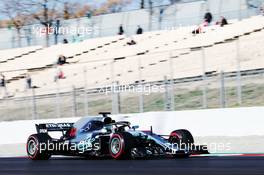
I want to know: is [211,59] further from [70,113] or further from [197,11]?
[197,11]

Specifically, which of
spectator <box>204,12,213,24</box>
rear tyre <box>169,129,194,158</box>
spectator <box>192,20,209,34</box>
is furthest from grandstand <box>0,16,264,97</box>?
rear tyre <box>169,129,194,158</box>

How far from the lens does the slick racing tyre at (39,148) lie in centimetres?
1527

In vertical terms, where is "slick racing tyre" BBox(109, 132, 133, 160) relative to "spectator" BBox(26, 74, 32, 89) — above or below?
below

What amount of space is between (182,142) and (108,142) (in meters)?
1.68

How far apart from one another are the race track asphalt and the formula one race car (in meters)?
0.44

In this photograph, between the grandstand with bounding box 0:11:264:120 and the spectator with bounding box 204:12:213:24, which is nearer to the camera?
the grandstand with bounding box 0:11:264:120

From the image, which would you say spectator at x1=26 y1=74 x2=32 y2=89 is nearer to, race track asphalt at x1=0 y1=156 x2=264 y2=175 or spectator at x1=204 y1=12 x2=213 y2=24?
spectator at x1=204 y1=12 x2=213 y2=24

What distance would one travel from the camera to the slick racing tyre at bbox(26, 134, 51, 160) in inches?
601

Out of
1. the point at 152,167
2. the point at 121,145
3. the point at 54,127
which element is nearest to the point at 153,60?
the point at 54,127

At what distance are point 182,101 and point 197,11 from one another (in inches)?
744

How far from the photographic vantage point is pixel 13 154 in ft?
63.6

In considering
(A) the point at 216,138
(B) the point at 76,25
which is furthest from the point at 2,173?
(B) the point at 76,25

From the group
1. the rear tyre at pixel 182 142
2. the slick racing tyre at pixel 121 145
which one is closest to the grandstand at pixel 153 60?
the rear tyre at pixel 182 142

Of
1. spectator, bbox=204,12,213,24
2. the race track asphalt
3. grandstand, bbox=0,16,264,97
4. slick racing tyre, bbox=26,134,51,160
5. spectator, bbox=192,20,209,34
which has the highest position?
spectator, bbox=204,12,213,24
